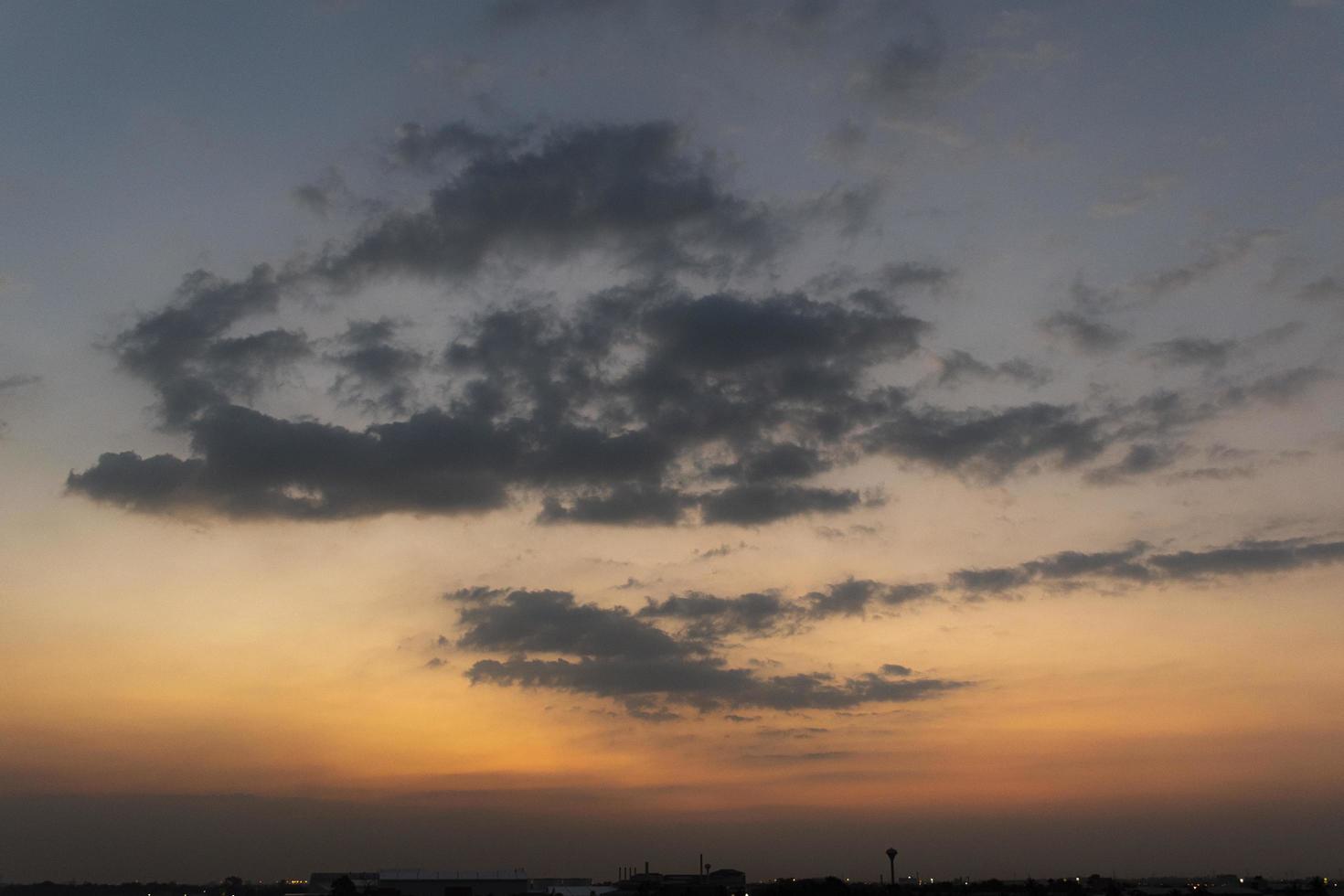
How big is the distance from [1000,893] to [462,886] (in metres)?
87.5

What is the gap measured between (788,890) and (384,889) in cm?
6734

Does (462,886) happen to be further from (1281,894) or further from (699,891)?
(1281,894)

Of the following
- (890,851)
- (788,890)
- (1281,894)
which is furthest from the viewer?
(788,890)

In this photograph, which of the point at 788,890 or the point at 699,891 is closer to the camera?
the point at 699,891

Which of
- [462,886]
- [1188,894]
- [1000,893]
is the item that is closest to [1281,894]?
[1188,894]

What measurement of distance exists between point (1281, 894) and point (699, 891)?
87.4 m

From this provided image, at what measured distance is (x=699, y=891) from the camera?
602 feet

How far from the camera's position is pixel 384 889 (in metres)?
198

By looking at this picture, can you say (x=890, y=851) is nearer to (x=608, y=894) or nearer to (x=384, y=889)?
(x=608, y=894)

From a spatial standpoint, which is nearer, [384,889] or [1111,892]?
[1111,892]

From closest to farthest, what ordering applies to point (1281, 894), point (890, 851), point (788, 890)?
point (890, 851), point (1281, 894), point (788, 890)

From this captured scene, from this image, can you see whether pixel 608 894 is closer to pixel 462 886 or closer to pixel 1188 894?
pixel 462 886

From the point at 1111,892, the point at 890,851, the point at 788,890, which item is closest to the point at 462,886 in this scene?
the point at 788,890

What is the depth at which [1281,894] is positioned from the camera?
582 ft
